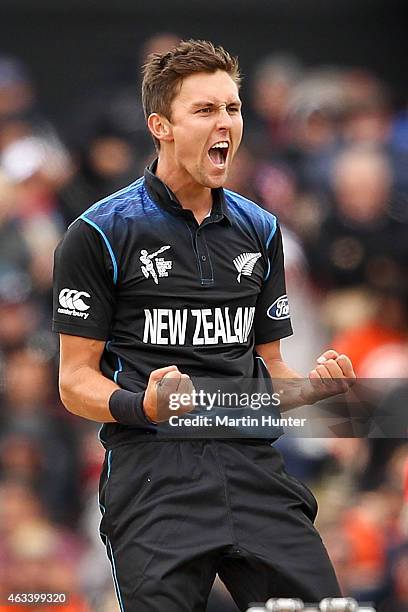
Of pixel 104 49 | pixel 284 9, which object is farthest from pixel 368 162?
pixel 104 49

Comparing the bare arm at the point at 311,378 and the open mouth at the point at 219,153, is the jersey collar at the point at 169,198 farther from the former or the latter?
the bare arm at the point at 311,378

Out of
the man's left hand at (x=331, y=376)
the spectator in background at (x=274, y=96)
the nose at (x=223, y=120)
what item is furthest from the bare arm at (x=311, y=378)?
the spectator in background at (x=274, y=96)

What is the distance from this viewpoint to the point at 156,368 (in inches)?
96.0

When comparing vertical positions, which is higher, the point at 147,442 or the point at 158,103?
the point at 158,103

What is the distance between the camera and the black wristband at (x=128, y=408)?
7.53 ft

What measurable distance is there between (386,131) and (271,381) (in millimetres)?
2430

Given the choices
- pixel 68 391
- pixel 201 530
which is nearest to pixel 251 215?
pixel 68 391

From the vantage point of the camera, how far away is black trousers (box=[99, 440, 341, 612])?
92.2 inches

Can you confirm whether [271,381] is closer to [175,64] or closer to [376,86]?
[175,64]

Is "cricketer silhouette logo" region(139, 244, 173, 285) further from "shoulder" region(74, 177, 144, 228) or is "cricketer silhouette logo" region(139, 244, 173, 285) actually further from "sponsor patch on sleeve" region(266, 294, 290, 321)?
"sponsor patch on sleeve" region(266, 294, 290, 321)

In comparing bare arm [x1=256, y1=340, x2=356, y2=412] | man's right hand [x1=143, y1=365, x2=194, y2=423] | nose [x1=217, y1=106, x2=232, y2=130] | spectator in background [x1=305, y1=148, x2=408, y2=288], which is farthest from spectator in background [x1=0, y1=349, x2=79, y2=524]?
nose [x1=217, y1=106, x2=232, y2=130]

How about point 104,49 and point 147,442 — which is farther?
point 104,49

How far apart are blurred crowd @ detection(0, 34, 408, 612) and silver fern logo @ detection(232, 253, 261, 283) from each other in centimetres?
136

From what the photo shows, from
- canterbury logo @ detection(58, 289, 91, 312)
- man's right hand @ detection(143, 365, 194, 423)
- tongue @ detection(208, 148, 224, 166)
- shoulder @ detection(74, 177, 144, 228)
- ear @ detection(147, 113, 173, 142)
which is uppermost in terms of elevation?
ear @ detection(147, 113, 173, 142)
